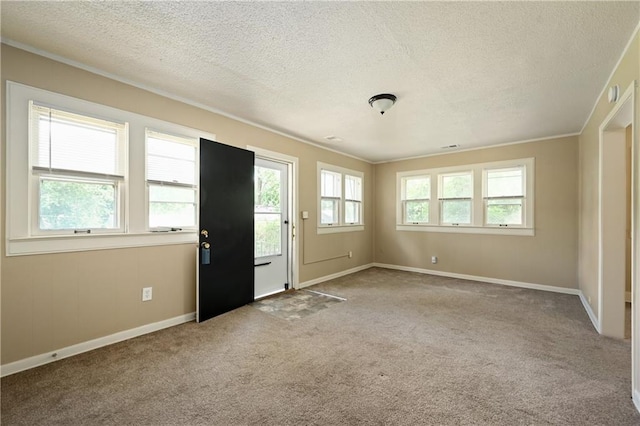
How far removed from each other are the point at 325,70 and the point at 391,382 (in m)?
2.61

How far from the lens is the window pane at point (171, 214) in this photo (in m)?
3.05

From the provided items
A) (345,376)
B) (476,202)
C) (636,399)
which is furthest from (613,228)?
(345,376)

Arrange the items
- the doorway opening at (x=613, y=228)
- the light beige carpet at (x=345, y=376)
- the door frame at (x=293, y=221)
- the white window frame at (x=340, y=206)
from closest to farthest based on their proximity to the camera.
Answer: the light beige carpet at (x=345, y=376) → the doorway opening at (x=613, y=228) → the door frame at (x=293, y=221) → the white window frame at (x=340, y=206)

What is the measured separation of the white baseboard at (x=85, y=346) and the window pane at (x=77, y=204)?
40.9 inches

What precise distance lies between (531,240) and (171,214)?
550cm

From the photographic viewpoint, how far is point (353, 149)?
559 centimetres

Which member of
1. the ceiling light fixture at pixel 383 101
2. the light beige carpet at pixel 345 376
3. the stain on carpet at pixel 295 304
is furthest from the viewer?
the stain on carpet at pixel 295 304

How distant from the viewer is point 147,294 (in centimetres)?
297

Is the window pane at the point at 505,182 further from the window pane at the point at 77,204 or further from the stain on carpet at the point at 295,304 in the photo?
the window pane at the point at 77,204

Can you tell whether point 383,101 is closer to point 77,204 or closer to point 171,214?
point 171,214

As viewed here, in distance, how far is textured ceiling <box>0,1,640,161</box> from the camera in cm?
184

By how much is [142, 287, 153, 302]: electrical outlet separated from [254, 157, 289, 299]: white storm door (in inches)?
57.3

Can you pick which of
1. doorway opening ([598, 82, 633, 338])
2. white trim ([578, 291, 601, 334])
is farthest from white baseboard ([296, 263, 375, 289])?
doorway opening ([598, 82, 633, 338])

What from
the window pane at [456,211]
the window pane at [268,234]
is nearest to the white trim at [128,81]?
the window pane at [268,234]
